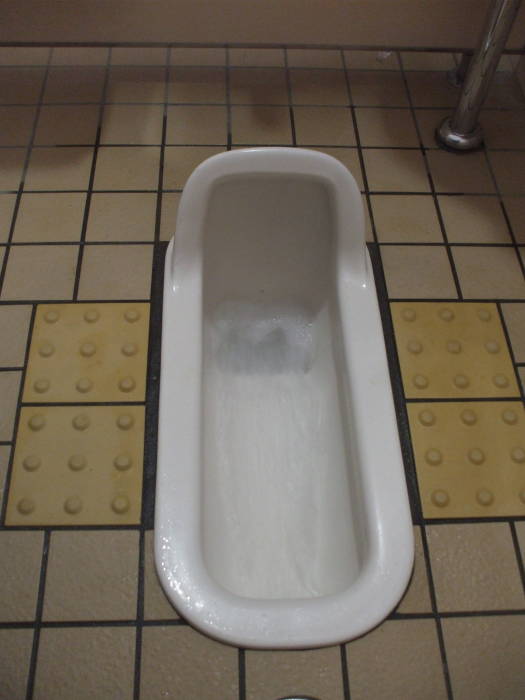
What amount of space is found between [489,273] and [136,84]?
116 cm

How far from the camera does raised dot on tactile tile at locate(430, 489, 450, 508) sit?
3.92 feet

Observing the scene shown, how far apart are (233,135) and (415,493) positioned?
1.11 meters

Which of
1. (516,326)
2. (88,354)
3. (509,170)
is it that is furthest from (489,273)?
(88,354)

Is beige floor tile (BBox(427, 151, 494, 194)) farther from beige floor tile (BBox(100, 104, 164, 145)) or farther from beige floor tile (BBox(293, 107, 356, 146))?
beige floor tile (BBox(100, 104, 164, 145))

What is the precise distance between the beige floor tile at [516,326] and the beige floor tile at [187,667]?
2.89 ft

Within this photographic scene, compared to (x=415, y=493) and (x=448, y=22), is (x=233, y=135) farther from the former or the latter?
(x=415, y=493)

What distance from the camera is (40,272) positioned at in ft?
4.81

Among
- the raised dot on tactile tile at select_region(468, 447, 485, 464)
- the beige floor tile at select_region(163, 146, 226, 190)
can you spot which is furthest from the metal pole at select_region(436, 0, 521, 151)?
the raised dot on tactile tile at select_region(468, 447, 485, 464)

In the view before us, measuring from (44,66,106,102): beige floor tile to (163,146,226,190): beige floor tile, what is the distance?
1.07ft

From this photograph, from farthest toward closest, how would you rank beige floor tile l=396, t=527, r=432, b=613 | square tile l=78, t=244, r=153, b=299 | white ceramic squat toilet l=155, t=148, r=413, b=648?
square tile l=78, t=244, r=153, b=299 → beige floor tile l=396, t=527, r=432, b=613 → white ceramic squat toilet l=155, t=148, r=413, b=648

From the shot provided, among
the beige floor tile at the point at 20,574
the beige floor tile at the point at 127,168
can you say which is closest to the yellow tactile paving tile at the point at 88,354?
the beige floor tile at the point at 20,574

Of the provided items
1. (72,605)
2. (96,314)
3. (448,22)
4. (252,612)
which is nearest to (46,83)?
(96,314)

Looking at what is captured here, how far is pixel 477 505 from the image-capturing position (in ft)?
3.93

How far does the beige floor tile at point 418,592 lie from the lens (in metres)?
1.09
